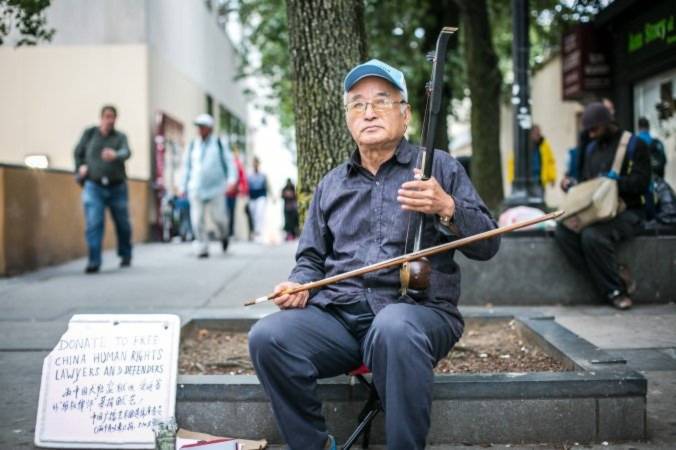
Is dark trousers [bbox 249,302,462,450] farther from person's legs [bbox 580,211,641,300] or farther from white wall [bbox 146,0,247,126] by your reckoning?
white wall [bbox 146,0,247,126]

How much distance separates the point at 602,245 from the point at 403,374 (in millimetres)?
4072

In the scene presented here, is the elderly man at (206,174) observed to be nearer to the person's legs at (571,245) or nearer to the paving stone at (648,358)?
the person's legs at (571,245)

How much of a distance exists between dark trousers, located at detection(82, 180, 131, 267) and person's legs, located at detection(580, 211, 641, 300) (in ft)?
17.9

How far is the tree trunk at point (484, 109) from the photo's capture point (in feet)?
38.2

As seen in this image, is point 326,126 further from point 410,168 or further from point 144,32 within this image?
point 144,32

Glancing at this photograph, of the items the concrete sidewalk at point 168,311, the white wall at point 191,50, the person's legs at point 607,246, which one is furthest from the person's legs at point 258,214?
the person's legs at point 607,246

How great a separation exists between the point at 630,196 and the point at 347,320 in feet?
13.4

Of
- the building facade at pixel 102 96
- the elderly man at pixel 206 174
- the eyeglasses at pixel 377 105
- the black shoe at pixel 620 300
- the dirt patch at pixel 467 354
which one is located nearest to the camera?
the eyeglasses at pixel 377 105

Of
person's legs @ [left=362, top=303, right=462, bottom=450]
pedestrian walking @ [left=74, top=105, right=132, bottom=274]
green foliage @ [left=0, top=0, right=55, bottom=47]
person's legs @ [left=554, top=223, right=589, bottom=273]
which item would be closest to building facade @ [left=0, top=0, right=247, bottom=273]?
pedestrian walking @ [left=74, top=105, right=132, bottom=274]

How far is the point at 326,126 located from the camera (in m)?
5.02

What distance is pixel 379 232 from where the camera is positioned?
3420 millimetres

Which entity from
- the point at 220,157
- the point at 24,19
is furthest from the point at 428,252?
the point at 220,157

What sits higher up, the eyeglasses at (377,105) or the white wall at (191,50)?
the white wall at (191,50)

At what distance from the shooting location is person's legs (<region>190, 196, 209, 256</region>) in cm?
1114
